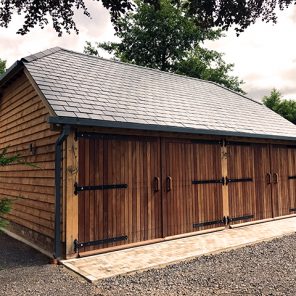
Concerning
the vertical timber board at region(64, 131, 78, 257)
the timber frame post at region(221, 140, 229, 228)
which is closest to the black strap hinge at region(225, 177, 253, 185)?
the timber frame post at region(221, 140, 229, 228)

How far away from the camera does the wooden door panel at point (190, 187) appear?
6652mm

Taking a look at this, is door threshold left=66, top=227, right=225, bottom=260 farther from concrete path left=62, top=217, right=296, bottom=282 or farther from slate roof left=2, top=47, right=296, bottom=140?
slate roof left=2, top=47, right=296, bottom=140

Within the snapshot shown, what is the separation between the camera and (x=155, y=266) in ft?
15.6

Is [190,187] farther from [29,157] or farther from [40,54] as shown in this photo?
[40,54]

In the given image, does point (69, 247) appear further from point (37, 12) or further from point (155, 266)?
point (37, 12)

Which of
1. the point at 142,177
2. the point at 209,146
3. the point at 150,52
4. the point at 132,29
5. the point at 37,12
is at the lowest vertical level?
the point at 142,177

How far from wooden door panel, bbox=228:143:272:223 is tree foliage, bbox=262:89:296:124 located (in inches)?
904

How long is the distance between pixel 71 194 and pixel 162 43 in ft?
80.5

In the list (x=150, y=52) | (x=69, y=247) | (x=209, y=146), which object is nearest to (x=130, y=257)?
(x=69, y=247)

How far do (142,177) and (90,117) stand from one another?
1.67m

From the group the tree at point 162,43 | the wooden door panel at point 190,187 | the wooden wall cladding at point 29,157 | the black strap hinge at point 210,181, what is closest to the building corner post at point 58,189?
the wooden wall cladding at point 29,157

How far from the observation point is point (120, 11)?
6543 millimetres

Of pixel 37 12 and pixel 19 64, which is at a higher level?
pixel 37 12

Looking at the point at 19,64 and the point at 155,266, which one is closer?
the point at 155,266
